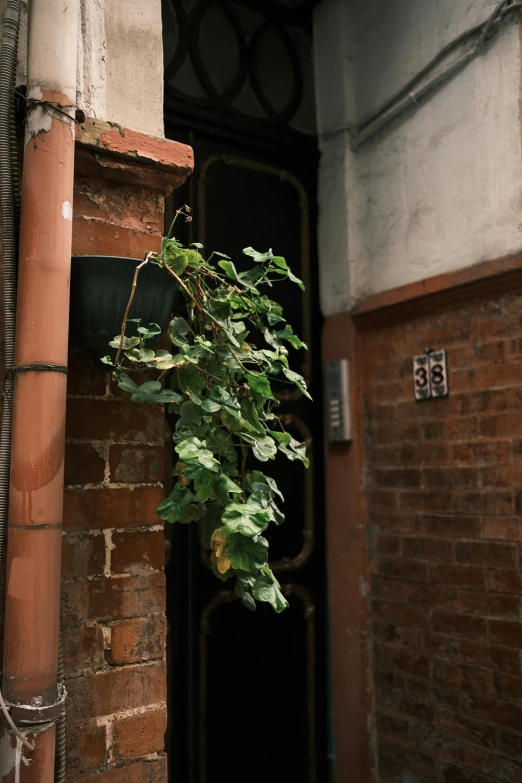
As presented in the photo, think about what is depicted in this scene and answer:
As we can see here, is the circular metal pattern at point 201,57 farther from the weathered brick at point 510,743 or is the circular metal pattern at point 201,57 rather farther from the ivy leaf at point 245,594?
the weathered brick at point 510,743

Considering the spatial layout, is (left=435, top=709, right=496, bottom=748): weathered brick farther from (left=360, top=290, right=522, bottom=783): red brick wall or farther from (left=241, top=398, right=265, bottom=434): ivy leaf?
(left=241, top=398, right=265, bottom=434): ivy leaf

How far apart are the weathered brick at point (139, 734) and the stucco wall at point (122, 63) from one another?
1.33 m

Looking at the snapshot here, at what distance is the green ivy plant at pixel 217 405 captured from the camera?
56.5 inches

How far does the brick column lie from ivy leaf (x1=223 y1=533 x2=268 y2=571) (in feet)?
0.75

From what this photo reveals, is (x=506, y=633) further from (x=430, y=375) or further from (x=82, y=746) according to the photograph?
(x=82, y=746)

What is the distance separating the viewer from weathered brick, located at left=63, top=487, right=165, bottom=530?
4.86 ft

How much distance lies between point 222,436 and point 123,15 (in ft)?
3.40

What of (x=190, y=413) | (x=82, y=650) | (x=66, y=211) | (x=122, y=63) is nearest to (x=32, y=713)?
(x=82, y=650)

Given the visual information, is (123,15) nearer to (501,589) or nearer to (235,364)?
(235,364)

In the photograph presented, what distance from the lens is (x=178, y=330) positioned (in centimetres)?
159

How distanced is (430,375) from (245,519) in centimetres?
165

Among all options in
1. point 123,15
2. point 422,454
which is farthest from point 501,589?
point 123,15

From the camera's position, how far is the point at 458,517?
9.02ft

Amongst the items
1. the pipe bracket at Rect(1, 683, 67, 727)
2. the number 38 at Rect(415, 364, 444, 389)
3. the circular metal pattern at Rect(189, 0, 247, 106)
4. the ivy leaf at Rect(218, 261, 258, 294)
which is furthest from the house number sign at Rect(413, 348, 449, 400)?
the pipe bracket at Rect(1, 683, 67, 727)
